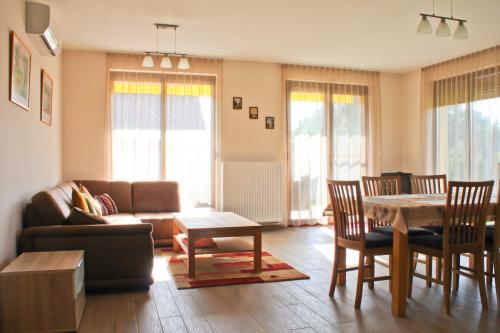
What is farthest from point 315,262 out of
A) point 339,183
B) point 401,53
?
point 401,53

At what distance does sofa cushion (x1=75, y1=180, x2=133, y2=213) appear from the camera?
5758mm

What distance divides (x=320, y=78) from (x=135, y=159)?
3.08 meters

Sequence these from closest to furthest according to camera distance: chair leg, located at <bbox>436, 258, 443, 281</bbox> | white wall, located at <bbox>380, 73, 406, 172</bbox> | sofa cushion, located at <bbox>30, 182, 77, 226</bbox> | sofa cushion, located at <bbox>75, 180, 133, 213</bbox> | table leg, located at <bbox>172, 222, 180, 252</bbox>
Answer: sofa cushion, located at <bbox>30, 182, 77, 226</bbox>, chair leg, located at <bbox>436, 258, 443, 281</bbox>, table leg, located at <bbox>172, 222, 180, 252</bbox>, sofa cushion, located at <bbox>75, 180, 133, 213</bbox>, white wall, located at <bbox>380, 73, 406, 172</bbox>

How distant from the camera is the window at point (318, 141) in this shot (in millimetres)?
6988

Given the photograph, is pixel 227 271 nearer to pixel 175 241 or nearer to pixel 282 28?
pixel 175 241

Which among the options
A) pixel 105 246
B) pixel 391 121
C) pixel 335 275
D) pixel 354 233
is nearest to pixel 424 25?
pixel 354 233

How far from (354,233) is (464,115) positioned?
388cm

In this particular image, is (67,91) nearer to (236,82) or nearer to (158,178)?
(158,178)

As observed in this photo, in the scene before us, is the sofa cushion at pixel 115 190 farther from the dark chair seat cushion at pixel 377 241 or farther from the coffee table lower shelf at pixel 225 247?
the dark chair seat cushion at pixel 377 241

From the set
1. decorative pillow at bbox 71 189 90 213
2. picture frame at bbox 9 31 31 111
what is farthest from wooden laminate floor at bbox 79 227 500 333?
picture frame at bbox 9 31 31 111

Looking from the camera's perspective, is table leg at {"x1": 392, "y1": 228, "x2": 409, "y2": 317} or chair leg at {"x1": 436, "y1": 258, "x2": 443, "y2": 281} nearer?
table leg at {"x1": 392, "y1": 228, "x2": 409, "y2": 317}

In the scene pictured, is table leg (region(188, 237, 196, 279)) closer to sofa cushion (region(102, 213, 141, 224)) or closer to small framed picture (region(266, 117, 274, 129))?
sofa cushion (region(102, 213, 141, 224))

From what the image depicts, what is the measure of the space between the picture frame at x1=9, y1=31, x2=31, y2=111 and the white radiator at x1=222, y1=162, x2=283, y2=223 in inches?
125

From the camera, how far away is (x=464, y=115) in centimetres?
632
